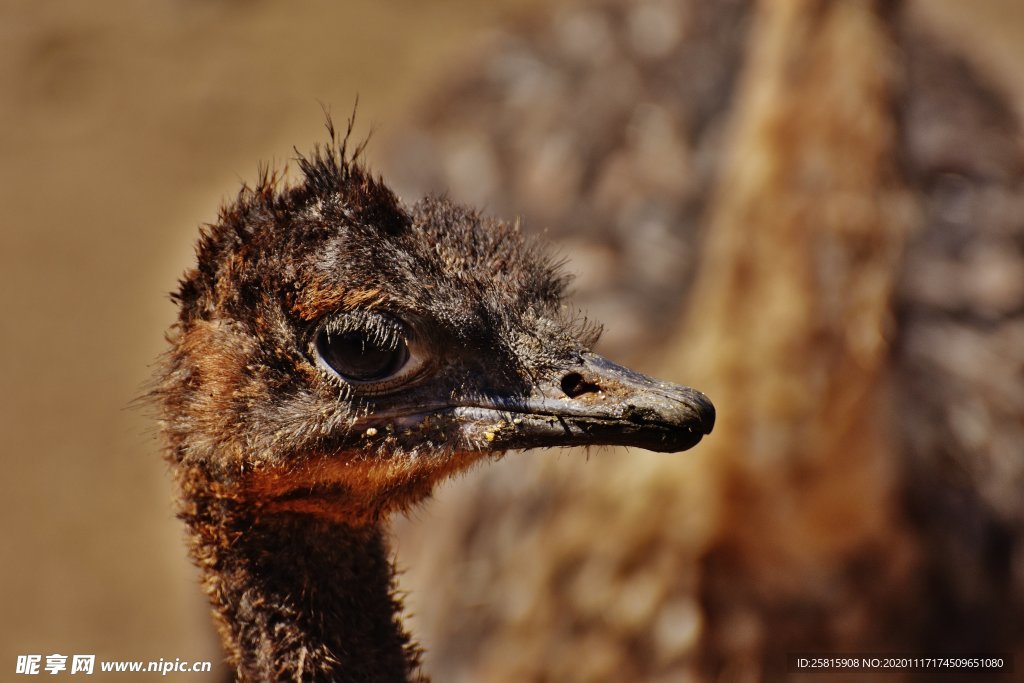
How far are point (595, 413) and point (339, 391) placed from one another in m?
0.44

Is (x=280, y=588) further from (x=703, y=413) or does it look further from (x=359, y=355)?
(x=703, y=413)

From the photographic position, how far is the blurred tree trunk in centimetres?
315

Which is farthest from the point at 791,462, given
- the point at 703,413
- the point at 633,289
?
the point at 633,289

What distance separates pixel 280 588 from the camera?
87.4 inches

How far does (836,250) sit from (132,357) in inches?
169

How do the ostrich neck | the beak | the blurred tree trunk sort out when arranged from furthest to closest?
the blurred tree trunk
the ostrich neck
the beak

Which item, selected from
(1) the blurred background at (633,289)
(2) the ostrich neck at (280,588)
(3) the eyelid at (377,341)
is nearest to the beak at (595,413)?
(3) the eyelid at (377,341)

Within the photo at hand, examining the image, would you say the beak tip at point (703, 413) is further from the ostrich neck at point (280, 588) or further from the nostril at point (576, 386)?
the ostrich neck at point (280, 588)

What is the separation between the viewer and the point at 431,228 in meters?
2.21

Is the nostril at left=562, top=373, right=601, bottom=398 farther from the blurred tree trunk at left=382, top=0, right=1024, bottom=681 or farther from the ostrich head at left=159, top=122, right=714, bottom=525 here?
the blurred tree trunk at left=382, top=0, right=1024, bottom=681

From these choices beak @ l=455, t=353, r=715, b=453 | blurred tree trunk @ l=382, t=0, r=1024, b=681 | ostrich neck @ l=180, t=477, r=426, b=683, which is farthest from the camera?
blurred tree trunk @ l=382, t=0, r=1024, b=681

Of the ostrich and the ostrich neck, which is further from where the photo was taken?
the ostrich neck

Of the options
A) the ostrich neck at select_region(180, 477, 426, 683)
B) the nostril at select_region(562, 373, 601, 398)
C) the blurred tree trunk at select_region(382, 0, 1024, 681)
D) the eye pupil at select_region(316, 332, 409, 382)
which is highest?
the blurred tree trunk at select_region(382, 0, 1024, 681)

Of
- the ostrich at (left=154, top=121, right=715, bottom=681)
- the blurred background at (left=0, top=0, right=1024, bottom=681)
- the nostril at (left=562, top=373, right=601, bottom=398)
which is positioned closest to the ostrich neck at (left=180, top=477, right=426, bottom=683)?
the ostrich at (left=154, top=121, right=715, bottom=681)
